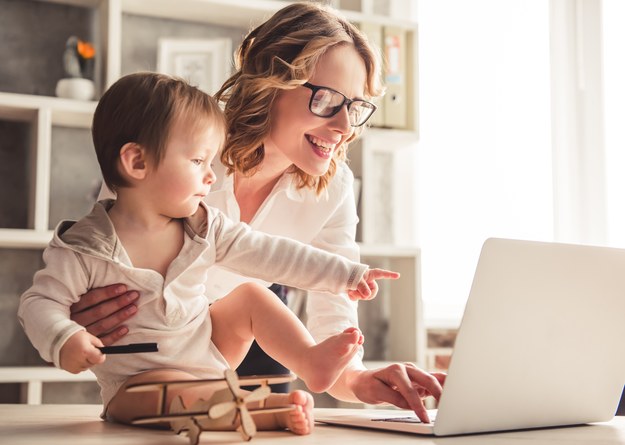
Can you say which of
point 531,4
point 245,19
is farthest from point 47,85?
point 531,4

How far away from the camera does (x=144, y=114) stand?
1.12 metres

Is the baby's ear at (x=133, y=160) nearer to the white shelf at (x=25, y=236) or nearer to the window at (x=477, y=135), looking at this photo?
the white shelf at (x=25, y=236)

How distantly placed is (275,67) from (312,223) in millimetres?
372

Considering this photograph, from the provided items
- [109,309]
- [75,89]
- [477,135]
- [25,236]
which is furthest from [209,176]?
[477,135]

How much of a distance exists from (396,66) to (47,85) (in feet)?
4.57

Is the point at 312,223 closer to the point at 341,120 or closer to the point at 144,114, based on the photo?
the point at 341,120

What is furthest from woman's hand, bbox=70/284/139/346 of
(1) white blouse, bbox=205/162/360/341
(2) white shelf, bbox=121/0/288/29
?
(2) white shelf, bbox=121/0/288/29

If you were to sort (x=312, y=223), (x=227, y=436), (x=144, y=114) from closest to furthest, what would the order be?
1. (x=227, y=436)
2. (x=144, y=114)
3. (x=312, y=223)

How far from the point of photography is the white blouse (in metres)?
1.64

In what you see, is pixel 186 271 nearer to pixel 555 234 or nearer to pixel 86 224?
pixel 86 224

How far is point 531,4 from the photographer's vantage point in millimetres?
3809

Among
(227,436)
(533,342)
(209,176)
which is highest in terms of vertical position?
(209,176)

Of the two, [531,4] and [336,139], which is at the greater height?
[531,4]

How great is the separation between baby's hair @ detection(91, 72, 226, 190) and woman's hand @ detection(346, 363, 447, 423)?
476 mm
